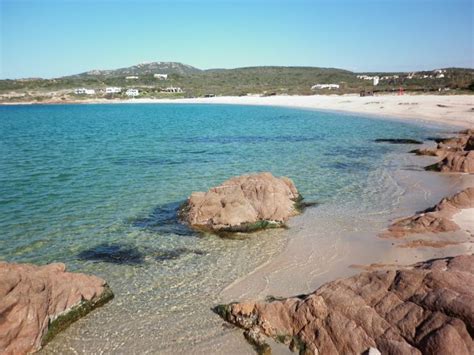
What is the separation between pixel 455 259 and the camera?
30.7 ft

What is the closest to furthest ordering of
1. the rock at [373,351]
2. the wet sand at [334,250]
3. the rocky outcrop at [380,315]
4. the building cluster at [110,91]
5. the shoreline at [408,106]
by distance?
the rocky outcrop at [380,315] → the rock at [373,351] → the wet sand at [334,250] → the shoreline at [408,106] → the building cluster at [110,91]

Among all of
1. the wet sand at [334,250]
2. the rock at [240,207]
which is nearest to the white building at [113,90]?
the rock at [240,207]

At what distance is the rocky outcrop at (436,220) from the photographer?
14.9 m

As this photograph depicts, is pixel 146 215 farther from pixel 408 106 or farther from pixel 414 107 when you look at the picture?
pixel 408 106

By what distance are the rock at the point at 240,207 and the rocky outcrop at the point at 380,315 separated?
6720mm

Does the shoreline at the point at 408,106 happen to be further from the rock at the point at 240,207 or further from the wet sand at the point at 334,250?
the rock at the point at 240,207

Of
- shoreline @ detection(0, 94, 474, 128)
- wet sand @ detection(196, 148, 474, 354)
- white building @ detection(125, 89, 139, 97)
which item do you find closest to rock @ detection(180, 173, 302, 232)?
wet sand @ detection(196, 148, 474, 354)

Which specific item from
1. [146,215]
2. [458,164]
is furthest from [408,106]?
[146,215]

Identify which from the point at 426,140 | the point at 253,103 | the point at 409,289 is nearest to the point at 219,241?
the point at 409,289

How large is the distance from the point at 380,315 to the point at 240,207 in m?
9.20

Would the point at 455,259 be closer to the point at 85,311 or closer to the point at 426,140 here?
the point at 85,311

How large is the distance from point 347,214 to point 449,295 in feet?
35.1

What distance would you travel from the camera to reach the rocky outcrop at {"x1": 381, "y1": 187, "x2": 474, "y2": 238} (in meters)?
14.9

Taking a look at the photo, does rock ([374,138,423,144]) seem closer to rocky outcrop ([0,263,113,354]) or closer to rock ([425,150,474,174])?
rock ([425,150,474,174])
